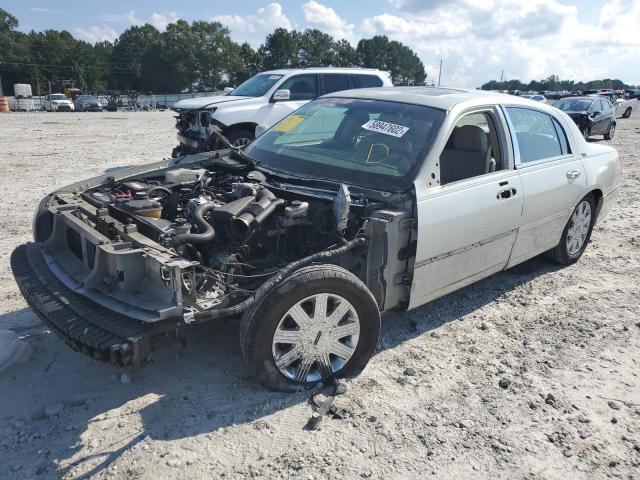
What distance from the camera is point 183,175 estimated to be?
4.27 metres

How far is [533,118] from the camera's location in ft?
15.1

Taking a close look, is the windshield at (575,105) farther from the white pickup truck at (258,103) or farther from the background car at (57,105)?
the background car at (57,105)

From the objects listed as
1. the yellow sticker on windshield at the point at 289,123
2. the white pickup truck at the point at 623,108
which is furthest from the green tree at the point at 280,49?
the yellow sticker on windshield at the point at 289,123

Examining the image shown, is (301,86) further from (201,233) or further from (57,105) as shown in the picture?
(57,105)

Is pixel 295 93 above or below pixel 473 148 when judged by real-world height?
above

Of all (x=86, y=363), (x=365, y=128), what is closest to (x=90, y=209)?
(x=86, y=363)

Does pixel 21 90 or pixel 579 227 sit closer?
pixel 579 227

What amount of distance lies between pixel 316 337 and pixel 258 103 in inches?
292

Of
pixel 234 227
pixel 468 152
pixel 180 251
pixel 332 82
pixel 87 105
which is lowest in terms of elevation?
pixel 87 105

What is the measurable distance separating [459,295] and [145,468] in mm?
3096

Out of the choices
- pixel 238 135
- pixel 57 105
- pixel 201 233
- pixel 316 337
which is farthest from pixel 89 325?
pixel 57 105

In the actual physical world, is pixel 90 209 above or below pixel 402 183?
below

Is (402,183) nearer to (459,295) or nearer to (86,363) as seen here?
(459,295)

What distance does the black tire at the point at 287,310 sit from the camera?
9.29ft
